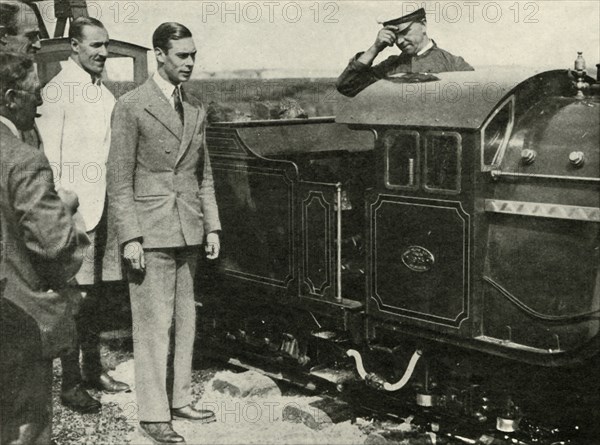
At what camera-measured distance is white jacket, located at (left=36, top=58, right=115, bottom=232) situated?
5.78 m

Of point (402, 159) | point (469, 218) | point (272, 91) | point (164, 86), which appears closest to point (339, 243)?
point (402, 159)

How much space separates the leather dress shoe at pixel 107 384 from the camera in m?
6.36

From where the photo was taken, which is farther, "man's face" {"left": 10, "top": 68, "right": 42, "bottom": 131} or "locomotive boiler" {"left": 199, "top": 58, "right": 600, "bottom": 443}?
"locomotive boiler" {"left": 199, "top": 58, "right": 600, "bottom": 443}

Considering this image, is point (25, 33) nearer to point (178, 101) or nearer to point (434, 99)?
point (178, 101)

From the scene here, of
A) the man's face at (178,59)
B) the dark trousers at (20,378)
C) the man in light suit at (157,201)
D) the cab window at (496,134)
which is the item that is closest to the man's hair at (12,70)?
the dark trousers at (20,378)

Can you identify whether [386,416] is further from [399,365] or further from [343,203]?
[343,203]

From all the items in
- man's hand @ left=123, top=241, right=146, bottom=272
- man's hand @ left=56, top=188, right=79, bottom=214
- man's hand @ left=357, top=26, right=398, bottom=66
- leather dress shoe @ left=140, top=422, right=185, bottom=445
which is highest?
man's hand @ left=357, top=26, right=398, bottom=66

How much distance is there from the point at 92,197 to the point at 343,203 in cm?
193

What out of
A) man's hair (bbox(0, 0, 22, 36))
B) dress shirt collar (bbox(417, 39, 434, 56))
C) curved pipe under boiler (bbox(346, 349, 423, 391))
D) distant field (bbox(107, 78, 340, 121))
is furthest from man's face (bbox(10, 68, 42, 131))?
distant field (bbox(107, 78, 340, 121))

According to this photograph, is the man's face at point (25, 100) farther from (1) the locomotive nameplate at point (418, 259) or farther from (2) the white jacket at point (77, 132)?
(1) the locomotive nameplate at point (418, 259)

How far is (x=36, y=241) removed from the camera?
11.4ft

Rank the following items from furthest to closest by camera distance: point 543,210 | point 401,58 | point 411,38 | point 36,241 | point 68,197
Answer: point 401,58 < point 411,38 < point 543,210 < point 68,197 < point 36,241

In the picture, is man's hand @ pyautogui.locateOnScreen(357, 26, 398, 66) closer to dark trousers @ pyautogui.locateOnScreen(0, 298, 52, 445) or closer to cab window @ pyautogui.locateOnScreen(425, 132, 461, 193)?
cab window @ pyautogui.locateOnScreen(425, 132, 461, 193)

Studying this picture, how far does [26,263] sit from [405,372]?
3.08 m
